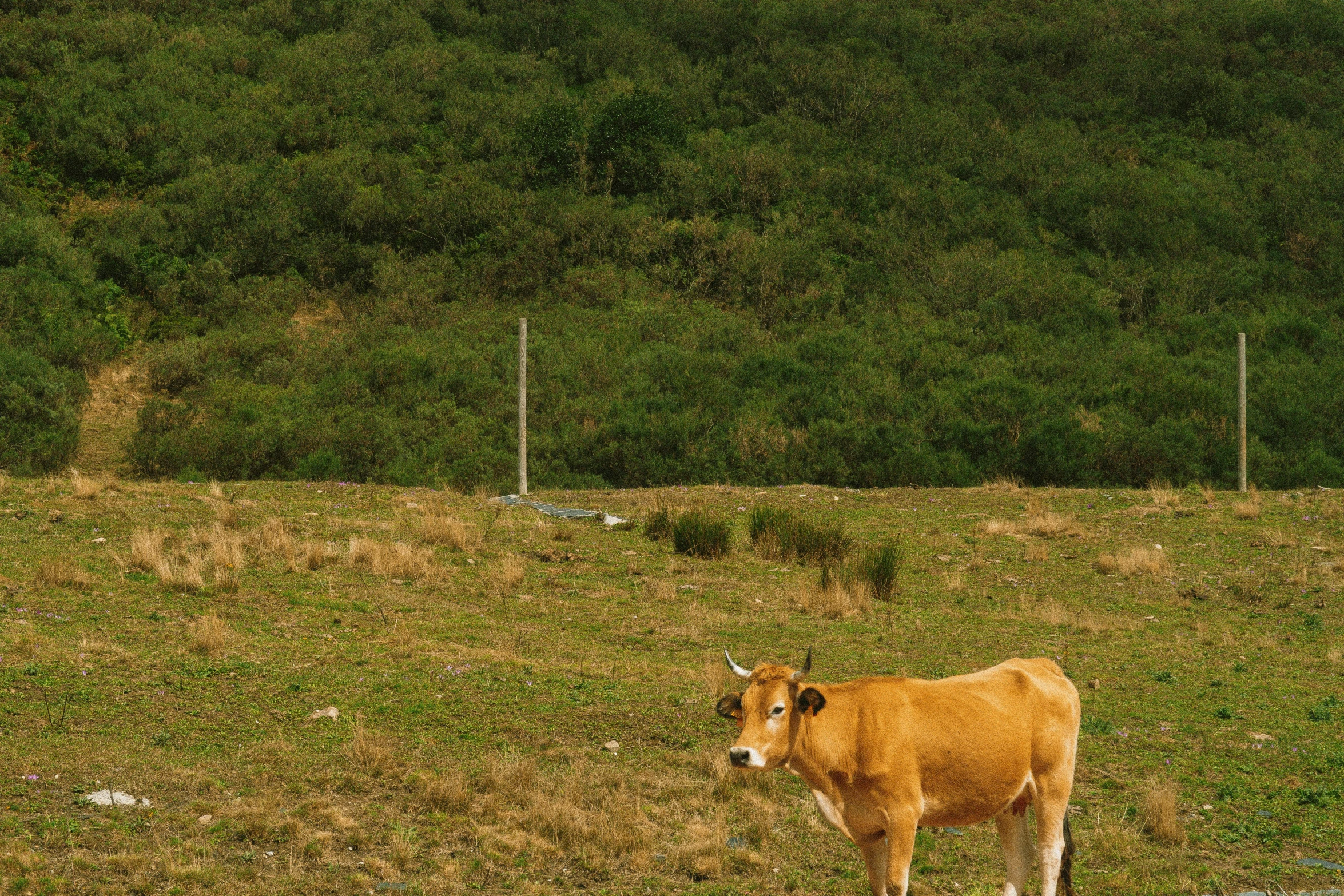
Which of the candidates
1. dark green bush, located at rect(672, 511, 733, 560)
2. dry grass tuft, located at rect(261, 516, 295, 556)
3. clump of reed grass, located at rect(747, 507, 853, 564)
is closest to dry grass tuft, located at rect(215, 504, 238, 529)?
dry grass tuft, located at rect(261, 516, 295, 556)

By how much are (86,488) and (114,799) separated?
34.8 feet

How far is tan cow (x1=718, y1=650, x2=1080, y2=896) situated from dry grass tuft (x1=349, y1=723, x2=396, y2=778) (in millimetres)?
3227

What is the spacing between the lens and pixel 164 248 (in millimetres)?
34656

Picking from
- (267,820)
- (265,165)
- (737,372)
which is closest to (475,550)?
(267,820)

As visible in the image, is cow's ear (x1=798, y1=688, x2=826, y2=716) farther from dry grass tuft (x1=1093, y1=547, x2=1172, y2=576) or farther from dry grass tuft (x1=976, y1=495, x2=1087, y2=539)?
dry grass tuft (x1=976, y1=495, x2=1087, y2=539)

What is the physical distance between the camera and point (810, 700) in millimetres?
5492

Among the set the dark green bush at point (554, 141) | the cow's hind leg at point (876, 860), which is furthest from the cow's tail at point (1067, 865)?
the dark green bush at point (554, 141)

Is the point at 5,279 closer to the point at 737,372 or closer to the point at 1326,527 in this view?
the point at 737,372

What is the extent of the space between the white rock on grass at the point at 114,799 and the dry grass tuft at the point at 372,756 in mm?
1288

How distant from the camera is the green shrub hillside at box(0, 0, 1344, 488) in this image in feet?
85.3

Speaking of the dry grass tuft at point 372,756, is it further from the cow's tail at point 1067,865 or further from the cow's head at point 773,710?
the cow's tail at point 1067,865

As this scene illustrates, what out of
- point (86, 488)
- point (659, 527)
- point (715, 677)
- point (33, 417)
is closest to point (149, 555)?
point (86, 488)

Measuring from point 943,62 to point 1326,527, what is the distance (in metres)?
31.8

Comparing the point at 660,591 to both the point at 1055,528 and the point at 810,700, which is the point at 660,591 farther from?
the point at 810,700
